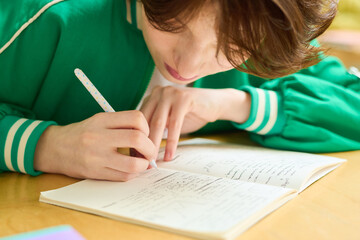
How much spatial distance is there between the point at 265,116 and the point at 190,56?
0.29 metres

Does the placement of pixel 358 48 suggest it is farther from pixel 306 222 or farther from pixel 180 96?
pixel 306 222

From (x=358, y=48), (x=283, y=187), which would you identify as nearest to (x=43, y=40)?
(x=283, y=187)

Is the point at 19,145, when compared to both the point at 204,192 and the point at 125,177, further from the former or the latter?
the point at 204,192

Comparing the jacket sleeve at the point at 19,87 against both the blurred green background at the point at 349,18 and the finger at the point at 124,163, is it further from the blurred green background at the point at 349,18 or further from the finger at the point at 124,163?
the blurred green background at the point at 349,18

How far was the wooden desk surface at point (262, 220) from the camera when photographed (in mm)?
433

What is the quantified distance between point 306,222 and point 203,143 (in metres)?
0.36

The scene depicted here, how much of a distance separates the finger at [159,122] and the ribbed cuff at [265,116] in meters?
0.20

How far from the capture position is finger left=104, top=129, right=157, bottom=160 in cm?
56

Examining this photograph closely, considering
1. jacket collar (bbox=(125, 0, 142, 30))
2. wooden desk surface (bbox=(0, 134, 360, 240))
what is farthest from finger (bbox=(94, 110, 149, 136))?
jacket collar (bbox=(125, 0, 142, 30))

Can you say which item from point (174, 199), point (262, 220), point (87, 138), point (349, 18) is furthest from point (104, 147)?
point (349, 18)

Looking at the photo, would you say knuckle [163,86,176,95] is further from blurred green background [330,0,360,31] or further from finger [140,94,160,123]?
blurred green background [330,0,360,31]

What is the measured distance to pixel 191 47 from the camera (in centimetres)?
57

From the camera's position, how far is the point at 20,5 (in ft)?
2.31

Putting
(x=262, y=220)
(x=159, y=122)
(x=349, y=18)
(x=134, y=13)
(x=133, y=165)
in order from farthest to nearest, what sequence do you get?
(x=349, y=18) → (x=134, y=13) → (x=159, y=122) → (x=133, y=165) → (x=262, y=220)
